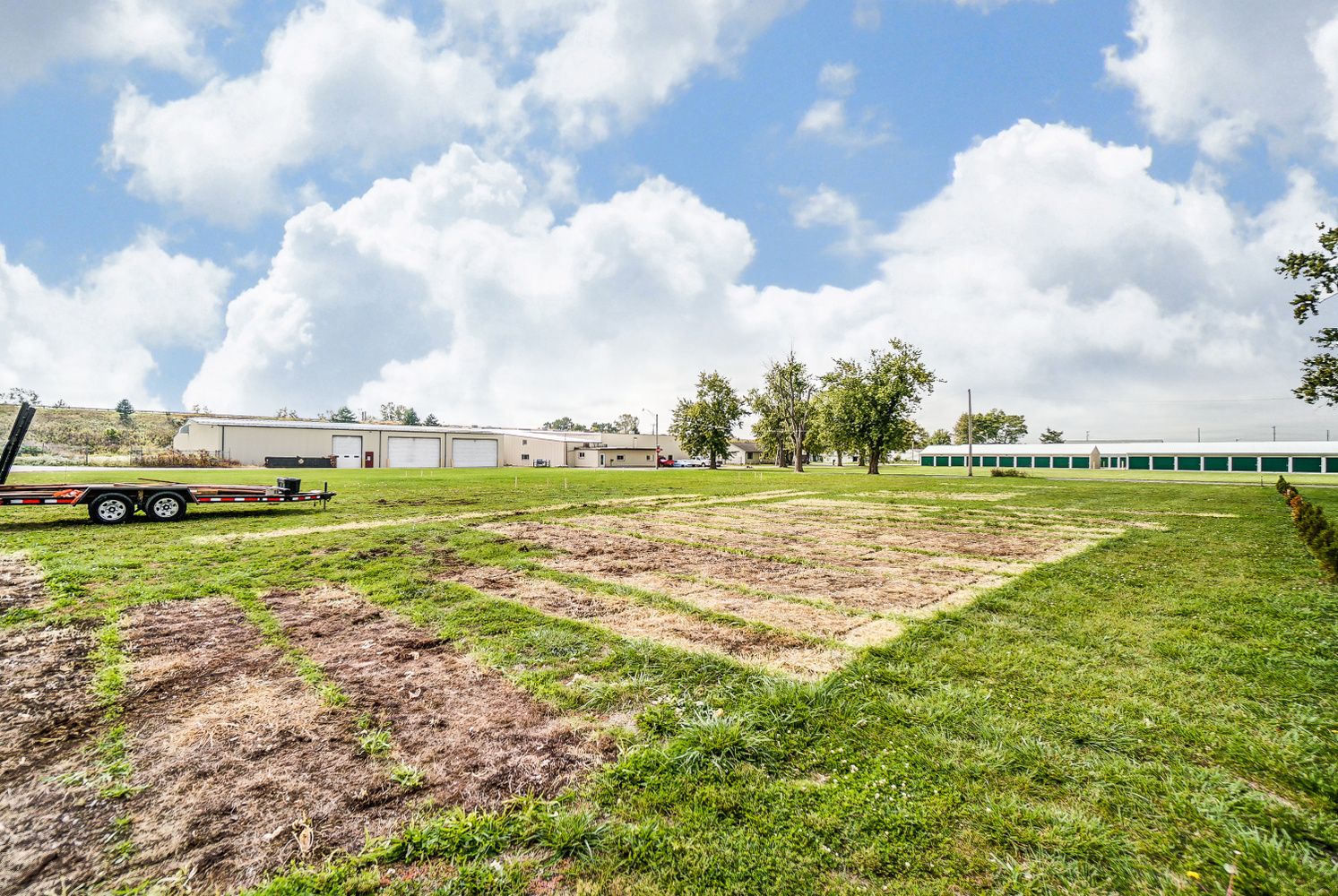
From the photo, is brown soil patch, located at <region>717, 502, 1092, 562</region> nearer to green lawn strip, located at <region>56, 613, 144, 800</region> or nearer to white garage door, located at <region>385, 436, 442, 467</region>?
green lawn strip, located at <region>56, 613, 144, 800</region>

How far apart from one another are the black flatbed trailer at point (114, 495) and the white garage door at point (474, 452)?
Result: 178ft

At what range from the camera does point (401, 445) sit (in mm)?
61812

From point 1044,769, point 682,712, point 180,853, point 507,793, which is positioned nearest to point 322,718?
point 180,853

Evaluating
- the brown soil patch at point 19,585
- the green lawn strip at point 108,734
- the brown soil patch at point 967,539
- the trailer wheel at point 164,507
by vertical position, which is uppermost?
the trailer wheel at point 164,507

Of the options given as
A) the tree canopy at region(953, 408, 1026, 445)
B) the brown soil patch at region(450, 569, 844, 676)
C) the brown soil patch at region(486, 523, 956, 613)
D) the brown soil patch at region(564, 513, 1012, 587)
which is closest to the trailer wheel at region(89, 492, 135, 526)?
the brown soil patch at region(486, 523, 956, 613)

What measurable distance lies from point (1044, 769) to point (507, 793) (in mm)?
2896

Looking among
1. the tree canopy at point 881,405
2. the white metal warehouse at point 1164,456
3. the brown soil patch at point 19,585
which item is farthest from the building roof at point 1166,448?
the brown soil patch at point 19,585

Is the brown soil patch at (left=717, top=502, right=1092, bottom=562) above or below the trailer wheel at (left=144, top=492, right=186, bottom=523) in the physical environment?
below

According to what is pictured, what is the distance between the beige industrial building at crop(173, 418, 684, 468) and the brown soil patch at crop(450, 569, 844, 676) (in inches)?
2341

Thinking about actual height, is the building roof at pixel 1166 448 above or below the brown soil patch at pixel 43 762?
above

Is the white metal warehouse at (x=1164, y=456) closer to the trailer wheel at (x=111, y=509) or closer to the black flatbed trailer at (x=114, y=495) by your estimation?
the black flatbed trailer at (x=114, y=495)

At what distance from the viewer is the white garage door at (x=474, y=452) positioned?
6644cm

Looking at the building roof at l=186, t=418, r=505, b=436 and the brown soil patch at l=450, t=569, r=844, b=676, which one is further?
the building roof at l=186, t=418, r=505, b=436

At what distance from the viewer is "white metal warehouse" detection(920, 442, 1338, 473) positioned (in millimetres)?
64125
